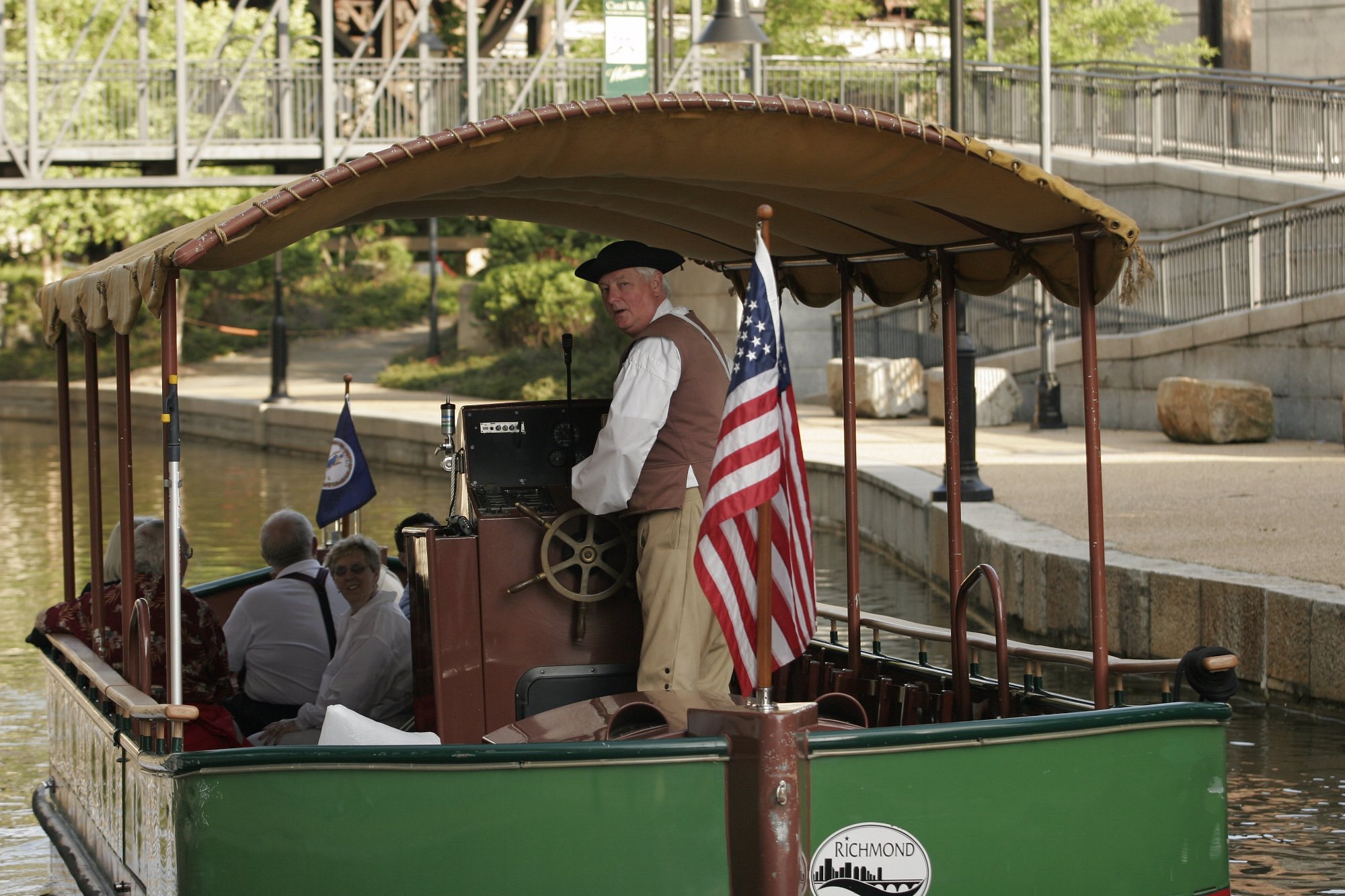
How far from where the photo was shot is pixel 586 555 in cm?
642

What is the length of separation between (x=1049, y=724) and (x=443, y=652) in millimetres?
2089

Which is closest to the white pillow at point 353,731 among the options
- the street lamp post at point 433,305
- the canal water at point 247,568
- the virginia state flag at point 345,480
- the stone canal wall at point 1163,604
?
the canal water at point 247,568

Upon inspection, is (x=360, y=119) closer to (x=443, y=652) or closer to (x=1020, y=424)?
(x=1020, y=424)

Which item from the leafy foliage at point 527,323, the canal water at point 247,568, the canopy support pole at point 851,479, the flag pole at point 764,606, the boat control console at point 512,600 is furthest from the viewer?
the leafy foliage at point 527,323

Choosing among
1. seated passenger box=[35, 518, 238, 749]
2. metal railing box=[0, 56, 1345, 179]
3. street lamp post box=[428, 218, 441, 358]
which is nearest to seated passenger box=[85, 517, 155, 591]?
→ seated passenger box=[35, 518, 238, 749]

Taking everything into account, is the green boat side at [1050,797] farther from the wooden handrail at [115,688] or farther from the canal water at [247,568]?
the canal water at [247,568]

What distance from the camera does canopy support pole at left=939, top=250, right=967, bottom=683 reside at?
6.87m

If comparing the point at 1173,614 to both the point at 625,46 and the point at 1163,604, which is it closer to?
the point at 1163,604

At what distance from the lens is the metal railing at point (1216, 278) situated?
21.5 meters

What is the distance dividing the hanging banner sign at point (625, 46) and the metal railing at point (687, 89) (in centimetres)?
343

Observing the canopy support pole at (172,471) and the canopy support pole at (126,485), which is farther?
the canopy support pole at (126,485)

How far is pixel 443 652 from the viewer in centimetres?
627

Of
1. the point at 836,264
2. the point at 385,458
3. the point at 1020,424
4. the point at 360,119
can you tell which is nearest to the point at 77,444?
the point at 385,458

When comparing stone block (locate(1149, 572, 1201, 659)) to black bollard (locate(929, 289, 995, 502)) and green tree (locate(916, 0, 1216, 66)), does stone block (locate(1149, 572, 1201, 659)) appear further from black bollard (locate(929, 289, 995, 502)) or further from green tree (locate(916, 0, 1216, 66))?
green tree (locate(916, 0, 1216, 66))
